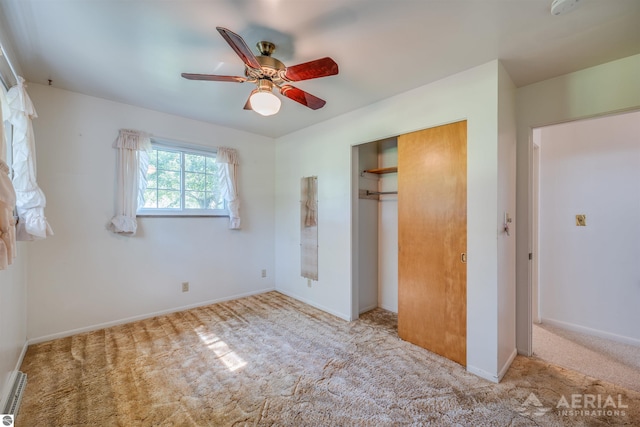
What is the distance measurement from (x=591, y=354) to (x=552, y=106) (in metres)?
2.30

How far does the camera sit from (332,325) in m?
3.02

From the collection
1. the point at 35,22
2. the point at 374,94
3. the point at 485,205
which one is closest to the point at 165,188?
the point at 35,22

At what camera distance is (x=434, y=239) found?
7.93ft

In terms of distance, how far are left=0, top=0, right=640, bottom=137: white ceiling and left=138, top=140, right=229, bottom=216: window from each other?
3.33 ft

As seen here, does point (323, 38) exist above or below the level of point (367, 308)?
above

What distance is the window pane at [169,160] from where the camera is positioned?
3383mm

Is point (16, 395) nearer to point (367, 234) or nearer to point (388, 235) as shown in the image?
point (367, 234)

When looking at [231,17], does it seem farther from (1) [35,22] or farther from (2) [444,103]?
(2) [444,103]

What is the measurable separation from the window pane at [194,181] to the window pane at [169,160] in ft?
0.54

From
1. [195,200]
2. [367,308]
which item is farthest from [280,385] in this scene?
[195,200]

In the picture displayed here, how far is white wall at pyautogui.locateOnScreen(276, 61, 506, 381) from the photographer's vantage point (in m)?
2.05

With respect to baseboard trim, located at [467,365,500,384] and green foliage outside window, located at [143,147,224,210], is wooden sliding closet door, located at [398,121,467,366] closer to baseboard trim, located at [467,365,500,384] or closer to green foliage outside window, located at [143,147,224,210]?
baseboard trim, located at [467,365,500,384]

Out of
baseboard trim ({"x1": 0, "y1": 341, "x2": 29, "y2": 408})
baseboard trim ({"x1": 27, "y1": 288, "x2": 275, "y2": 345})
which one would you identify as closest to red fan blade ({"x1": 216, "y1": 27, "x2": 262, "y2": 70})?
baseboard trim ({"x1": 0, "y1": 341, "x2": 29, "y2": 408})

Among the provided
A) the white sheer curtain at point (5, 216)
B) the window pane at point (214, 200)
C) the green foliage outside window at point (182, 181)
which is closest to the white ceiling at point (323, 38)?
the white sheer curtain at point (5, 216)
